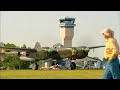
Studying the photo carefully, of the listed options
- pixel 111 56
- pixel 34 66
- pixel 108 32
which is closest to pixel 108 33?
pixel 108 32

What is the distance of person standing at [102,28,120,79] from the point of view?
6840 millimetres

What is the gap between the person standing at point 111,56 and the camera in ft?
22.4

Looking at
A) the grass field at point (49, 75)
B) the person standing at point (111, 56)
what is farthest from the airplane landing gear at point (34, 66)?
the person standing at point (111, 56)

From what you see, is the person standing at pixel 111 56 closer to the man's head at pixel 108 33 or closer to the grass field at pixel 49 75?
the man's head at pixel 108 33

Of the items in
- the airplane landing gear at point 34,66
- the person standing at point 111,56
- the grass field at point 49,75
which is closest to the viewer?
the person standing at point 111,56

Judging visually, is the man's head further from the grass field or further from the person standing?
the grass field

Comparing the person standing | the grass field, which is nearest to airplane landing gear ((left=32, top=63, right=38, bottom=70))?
the grass field

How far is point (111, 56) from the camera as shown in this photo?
6.88 meters

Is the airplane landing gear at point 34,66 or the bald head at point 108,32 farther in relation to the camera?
the airplane landing gear at point 34,66

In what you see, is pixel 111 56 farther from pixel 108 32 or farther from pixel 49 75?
pixel 49 75
